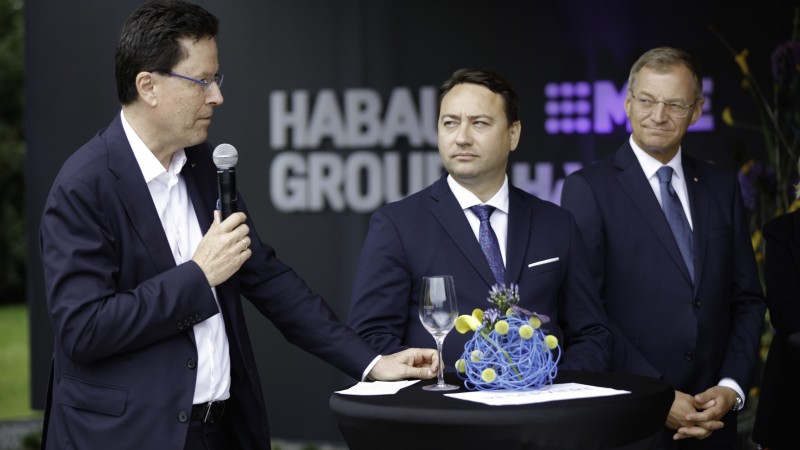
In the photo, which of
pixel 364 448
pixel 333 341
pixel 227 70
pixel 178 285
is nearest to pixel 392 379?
pixel 333 341

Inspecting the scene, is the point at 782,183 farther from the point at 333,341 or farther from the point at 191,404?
the point at 191,404

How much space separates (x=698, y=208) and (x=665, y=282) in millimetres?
301

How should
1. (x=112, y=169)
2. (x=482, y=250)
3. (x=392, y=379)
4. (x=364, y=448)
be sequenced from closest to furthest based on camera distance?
(x=364, y=448)
(x=112, y=169)
(x=392, y=379)
(x=482, y=250)

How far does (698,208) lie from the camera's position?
4074 mm

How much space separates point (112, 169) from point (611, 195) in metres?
1.82

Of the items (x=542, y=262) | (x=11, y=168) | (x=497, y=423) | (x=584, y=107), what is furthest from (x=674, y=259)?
(x=11, y=168)

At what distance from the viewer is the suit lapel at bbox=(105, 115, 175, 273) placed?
2971mm

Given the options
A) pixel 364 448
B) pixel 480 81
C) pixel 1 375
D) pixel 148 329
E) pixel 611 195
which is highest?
pixel 480 81

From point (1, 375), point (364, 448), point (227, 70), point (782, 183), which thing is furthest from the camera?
point (1, 375)

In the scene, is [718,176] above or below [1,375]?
above

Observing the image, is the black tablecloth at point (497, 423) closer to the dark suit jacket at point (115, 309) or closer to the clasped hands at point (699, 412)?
the dark suit jacket at point (115, 309)

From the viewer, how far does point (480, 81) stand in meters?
3.70

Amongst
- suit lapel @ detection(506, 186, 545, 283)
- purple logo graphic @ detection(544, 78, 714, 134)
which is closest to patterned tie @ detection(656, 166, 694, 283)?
suit lapel @ detection(506, 186, 545, 283)

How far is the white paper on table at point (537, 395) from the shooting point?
2.76 m
